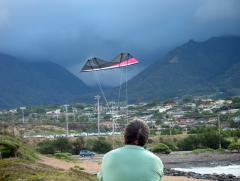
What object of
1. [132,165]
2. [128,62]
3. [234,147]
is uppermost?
[128,62]

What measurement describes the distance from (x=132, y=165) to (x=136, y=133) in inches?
11.2

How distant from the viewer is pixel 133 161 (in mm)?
5090

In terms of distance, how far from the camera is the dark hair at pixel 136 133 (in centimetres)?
515

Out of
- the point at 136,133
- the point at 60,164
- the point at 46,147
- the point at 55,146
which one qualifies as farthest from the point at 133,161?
the point at 55,146

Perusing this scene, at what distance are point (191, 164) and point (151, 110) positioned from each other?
10609 centimetres

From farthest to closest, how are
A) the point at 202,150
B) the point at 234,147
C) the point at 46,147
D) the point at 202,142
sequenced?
the point at 202,142, the point at 202,150, the point at 234,147, the point at 46,147

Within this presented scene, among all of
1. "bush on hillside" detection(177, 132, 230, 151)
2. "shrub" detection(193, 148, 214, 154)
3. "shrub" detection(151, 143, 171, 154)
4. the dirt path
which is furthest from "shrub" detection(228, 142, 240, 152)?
the dirt path

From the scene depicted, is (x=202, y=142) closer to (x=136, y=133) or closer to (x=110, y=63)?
(x=110, y=63)

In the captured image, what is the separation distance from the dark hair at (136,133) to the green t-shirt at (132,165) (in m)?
0.05

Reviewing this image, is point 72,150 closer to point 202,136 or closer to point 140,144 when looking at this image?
point 202,136

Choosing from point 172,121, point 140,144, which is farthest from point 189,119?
point 140,144

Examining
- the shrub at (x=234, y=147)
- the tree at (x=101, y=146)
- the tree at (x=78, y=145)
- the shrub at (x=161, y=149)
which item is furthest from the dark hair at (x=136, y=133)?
the tree at (x=78, y=145)

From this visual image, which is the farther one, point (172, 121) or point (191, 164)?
point (172, 121)

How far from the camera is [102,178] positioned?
521 centimetres
